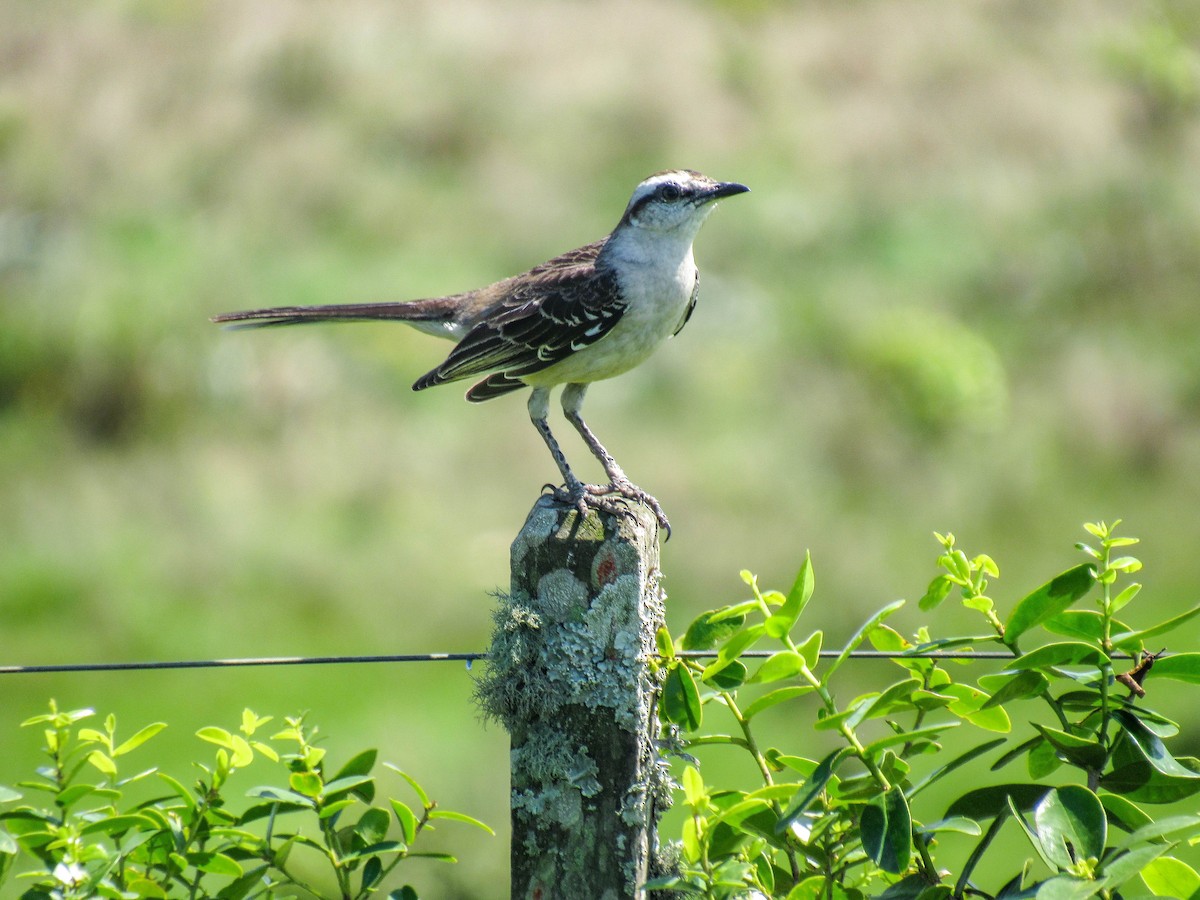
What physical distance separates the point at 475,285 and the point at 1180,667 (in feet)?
34.1

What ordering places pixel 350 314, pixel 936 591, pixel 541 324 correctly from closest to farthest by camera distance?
pixel 936 591, pixel 541 324, pixel 350 314

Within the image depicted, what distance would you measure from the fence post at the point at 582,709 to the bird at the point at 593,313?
4.82 ft

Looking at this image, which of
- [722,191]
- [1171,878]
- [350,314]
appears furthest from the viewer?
[350,314]

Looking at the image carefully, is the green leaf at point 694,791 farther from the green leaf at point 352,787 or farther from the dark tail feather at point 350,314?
the dark tail feather at point 350,314

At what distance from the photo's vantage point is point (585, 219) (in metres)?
13.7

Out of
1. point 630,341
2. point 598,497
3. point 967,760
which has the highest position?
point 630,341

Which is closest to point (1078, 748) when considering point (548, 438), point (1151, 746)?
point (1151, 746)

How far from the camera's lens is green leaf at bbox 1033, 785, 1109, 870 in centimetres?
180

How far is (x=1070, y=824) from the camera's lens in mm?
1834

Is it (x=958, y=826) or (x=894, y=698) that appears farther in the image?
(x=894, y=698)

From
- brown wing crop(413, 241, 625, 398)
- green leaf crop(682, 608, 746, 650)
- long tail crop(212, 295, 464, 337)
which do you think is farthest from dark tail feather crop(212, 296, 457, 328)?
green leaf crop(682, 608, 746, 650)

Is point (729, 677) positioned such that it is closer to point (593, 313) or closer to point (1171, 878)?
point (1171, 878)

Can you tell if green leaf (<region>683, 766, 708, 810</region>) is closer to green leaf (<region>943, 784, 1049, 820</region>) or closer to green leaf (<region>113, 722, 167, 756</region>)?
green leaf (<region>943, 784, 1049, 820</region>)

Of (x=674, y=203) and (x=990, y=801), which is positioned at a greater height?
(x=674, y=203)
